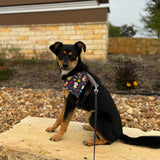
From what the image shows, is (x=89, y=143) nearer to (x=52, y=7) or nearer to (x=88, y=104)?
(x=88, y=104)

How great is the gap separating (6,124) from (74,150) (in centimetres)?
222

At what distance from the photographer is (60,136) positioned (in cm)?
240

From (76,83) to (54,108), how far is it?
2.27 meters

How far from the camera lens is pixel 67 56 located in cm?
224

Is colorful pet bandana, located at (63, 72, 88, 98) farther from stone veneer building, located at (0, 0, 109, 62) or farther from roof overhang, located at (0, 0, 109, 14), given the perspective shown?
roof overhang, located at (0, 0, 109, 14)

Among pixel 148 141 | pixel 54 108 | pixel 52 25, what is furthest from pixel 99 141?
pixel 52 25

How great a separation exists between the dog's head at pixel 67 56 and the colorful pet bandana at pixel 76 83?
125 millimetres

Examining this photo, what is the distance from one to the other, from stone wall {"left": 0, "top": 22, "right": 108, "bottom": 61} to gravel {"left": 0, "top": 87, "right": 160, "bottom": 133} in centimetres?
472

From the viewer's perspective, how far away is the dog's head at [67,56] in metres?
2.20

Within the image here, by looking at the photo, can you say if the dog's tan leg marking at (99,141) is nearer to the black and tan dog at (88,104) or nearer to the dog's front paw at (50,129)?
the black and tan dog at (88,104)

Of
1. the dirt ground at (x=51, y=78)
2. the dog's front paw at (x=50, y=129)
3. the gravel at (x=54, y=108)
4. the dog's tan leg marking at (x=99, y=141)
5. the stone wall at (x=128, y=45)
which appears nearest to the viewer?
the dog's tan leg marking at (x=99, y=141)

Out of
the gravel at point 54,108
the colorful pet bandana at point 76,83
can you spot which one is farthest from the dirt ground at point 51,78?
the colorful pet bandana at point 76,83

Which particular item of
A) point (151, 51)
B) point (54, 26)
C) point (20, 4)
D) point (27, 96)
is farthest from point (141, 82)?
point (151, 51)

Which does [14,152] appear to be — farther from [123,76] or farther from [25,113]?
[123,76]
